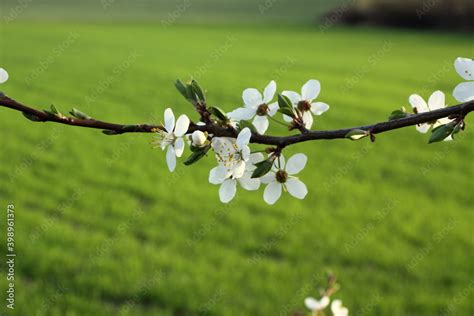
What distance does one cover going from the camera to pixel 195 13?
32281 millimetres

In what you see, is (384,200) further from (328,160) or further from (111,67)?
(111,67)

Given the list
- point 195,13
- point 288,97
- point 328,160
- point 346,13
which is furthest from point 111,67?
point 195,13

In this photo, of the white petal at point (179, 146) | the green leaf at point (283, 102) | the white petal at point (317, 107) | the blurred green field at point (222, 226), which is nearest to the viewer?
the white petal at point (179, 146)

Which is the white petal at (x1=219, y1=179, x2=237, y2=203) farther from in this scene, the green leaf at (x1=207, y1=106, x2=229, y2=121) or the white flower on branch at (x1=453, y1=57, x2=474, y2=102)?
the white flower on branch at (x1=453, y1=57, x2=474, y2=102)

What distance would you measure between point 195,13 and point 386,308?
30.6 m

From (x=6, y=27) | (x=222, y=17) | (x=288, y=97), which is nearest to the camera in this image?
(x=288, y=97)

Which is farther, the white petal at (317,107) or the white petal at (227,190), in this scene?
the white petal at (317,107)

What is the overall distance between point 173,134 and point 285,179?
23 cm

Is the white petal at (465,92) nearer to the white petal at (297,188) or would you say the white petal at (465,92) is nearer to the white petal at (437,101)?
the white petal at (437,101)

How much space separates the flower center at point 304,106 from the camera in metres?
1.07

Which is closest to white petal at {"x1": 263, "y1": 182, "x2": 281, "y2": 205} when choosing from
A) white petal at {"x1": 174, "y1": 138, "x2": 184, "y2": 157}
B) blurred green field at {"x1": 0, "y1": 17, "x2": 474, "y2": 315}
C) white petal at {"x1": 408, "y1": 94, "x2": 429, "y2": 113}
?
white petal at {"x1": 174, "y1": 138, "x2": 184, "y2": 157}

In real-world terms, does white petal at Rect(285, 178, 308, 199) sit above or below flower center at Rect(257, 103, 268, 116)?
below

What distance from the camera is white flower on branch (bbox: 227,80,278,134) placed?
98 cm

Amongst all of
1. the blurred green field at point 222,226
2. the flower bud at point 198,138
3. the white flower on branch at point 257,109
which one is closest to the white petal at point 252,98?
the white flower on branch at point 257,109
